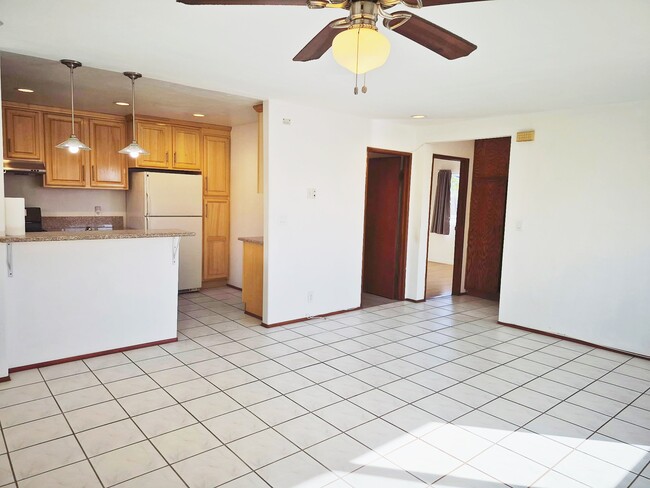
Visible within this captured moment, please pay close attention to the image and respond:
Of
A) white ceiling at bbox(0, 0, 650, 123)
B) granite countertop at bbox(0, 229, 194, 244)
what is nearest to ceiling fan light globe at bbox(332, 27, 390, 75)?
white ceiling at bbox(0, 0, 650, 123)

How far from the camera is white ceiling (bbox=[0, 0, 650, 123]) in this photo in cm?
216

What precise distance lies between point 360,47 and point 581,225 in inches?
144

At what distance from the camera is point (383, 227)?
19.9 feet

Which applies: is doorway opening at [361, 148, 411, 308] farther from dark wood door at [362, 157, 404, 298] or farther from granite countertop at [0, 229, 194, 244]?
granite countertop at [0, 229, 194, 244]

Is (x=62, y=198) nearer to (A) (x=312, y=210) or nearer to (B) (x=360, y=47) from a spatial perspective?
(A) (x=312, y=210)

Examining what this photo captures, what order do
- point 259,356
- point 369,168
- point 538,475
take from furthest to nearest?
point 369,168
point 259,356
point 538,475

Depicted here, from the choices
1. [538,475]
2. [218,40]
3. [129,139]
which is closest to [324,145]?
[218,40]

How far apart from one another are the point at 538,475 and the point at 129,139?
5.55m

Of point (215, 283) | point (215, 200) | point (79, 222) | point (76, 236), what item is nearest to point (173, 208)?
point (215, 200)

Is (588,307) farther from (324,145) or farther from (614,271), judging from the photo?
(324,145)

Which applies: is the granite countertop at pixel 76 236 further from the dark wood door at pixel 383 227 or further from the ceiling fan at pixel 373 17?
the dark wood door at pixel 383 227

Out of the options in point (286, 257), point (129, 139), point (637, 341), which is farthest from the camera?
point (129, 139)

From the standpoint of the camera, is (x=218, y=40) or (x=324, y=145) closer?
(x=218, y=40)

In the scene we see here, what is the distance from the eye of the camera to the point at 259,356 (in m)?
3.65
